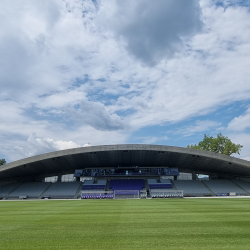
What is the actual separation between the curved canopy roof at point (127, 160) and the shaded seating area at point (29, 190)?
3023 millimetres

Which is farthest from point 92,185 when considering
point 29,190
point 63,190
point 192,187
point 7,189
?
point 192,187

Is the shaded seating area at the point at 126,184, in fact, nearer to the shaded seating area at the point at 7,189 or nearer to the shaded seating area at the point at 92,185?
the shaded seating area at the point at 92,185

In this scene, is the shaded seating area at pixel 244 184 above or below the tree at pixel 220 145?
below

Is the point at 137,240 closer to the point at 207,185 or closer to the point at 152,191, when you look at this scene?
the point at 152,191

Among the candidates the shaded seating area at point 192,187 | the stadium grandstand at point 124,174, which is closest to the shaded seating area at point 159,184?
the stadium grandstand at point 124,174

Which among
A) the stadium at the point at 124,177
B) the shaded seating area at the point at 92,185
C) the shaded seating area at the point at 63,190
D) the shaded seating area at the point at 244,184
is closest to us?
the stadium at the point at 124,177

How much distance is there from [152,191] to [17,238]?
43.0 metres

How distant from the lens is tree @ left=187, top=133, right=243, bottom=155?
6384cm

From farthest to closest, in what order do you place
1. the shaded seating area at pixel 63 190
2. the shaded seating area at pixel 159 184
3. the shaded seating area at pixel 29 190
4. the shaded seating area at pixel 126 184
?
the shaded seating area at pixel 126 184
the shaded seating area at pixel 159 184
the shaded seating area at pixel 63 190
the shaded seating area at pixel 29 190

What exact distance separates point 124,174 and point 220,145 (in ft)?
100.0

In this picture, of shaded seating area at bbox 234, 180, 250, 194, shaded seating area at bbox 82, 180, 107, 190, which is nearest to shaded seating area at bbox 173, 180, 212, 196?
shaded seating area at bbox 234, 180, 250, 194

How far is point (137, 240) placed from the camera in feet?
22.0

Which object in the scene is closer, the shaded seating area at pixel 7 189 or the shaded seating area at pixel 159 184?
the shaded seating area at pixel 7 189

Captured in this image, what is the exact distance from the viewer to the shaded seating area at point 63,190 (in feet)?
159
